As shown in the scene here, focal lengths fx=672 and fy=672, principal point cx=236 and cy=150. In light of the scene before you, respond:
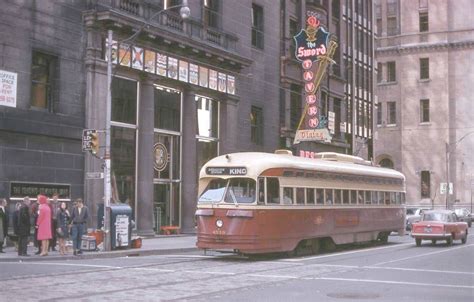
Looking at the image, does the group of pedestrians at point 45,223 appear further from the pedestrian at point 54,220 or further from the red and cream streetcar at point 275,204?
the red and cream streetcar at point 275,204

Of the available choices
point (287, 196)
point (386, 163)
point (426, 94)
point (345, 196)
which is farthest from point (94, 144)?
point (386, 163)

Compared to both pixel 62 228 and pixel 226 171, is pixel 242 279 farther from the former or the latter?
pixel 62 228

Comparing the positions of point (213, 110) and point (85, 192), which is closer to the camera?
point (85, 192)

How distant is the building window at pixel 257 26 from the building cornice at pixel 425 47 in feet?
128

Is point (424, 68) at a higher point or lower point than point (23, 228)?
higher

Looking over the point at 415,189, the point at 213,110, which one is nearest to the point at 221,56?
the point at 213,110

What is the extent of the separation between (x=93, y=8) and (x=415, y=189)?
179ft

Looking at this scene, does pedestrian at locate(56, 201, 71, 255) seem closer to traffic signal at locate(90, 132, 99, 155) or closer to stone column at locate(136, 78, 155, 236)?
traffic signal at locate(90, 132, 99, 155)

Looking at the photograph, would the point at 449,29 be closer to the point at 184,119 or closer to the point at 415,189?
the point at 415,189

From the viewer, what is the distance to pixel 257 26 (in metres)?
41.3

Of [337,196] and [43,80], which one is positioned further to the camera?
[43,80]

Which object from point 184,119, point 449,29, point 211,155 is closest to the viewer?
point 184,119

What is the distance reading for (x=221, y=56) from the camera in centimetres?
3566

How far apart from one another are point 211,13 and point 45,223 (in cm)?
1903
